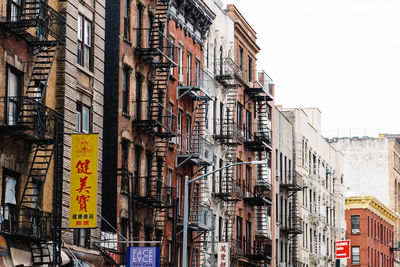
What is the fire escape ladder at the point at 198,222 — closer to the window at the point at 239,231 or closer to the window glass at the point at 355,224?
the window at the point at 239,231

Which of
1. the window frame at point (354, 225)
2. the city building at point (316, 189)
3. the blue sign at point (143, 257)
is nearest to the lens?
the blue sign at point (143, 257)

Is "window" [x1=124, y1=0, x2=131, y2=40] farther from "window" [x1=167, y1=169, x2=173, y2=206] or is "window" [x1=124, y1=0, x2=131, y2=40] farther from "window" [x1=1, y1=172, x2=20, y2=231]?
"window" [x1=1, y1=172, x2=20, y2=231]

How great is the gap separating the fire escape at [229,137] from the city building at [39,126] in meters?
23.5

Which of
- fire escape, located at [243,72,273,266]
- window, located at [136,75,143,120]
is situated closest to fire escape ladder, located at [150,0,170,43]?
window, located at [136,75,143,120]

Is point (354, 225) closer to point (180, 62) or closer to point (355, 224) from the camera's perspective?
point (355, 224)

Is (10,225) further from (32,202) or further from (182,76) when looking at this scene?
(182,76)

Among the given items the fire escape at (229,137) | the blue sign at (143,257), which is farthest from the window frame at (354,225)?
the blue sign at (143,257)

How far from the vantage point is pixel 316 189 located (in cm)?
9206

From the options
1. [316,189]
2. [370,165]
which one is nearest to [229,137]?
[316,189]

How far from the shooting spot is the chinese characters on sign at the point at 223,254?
6038cm

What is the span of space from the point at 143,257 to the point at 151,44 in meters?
11.3

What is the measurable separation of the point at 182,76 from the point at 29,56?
20816 mm

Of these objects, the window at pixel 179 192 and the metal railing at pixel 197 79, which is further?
the metal railing at pixel 197 79

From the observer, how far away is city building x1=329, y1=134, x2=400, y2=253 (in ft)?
413
